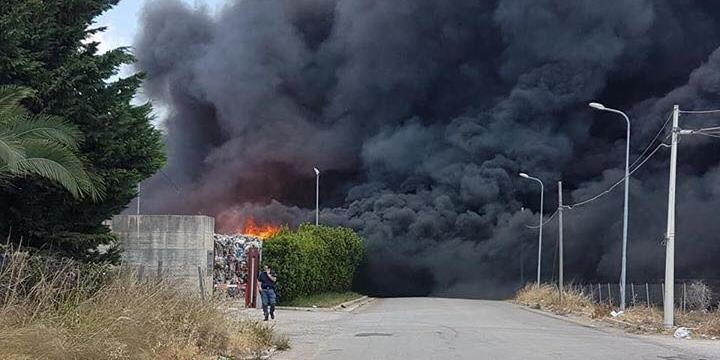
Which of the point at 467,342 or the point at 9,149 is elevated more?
the point at 9,149

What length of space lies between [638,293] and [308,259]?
15.4 metres

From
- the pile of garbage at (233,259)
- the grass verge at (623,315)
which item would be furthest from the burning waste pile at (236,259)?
the grass verge at (623,315)

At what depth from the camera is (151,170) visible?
17.9 m

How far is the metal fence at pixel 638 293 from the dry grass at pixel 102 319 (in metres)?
19.7

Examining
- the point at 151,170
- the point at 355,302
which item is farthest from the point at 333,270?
the point at 151,170

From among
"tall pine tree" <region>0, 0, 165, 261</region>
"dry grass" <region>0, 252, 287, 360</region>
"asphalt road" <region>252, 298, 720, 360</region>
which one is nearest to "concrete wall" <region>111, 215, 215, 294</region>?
"asphalt road" <region>252, 298, 720, 360</region>

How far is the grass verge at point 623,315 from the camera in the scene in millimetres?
23573

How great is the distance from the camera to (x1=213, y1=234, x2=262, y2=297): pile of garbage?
32969 millimetres

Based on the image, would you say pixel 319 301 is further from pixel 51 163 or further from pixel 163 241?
pixel 51 163

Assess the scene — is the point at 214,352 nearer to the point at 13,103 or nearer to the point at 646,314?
the point at 13,103

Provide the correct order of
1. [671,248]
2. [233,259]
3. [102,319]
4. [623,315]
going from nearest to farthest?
[102,319]
[671,248]
[623,315]
[233,259]

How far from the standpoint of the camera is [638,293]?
1412 inches

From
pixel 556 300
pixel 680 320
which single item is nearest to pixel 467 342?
pixel 680 320

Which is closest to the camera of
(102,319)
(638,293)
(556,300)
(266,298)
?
(102,319)
